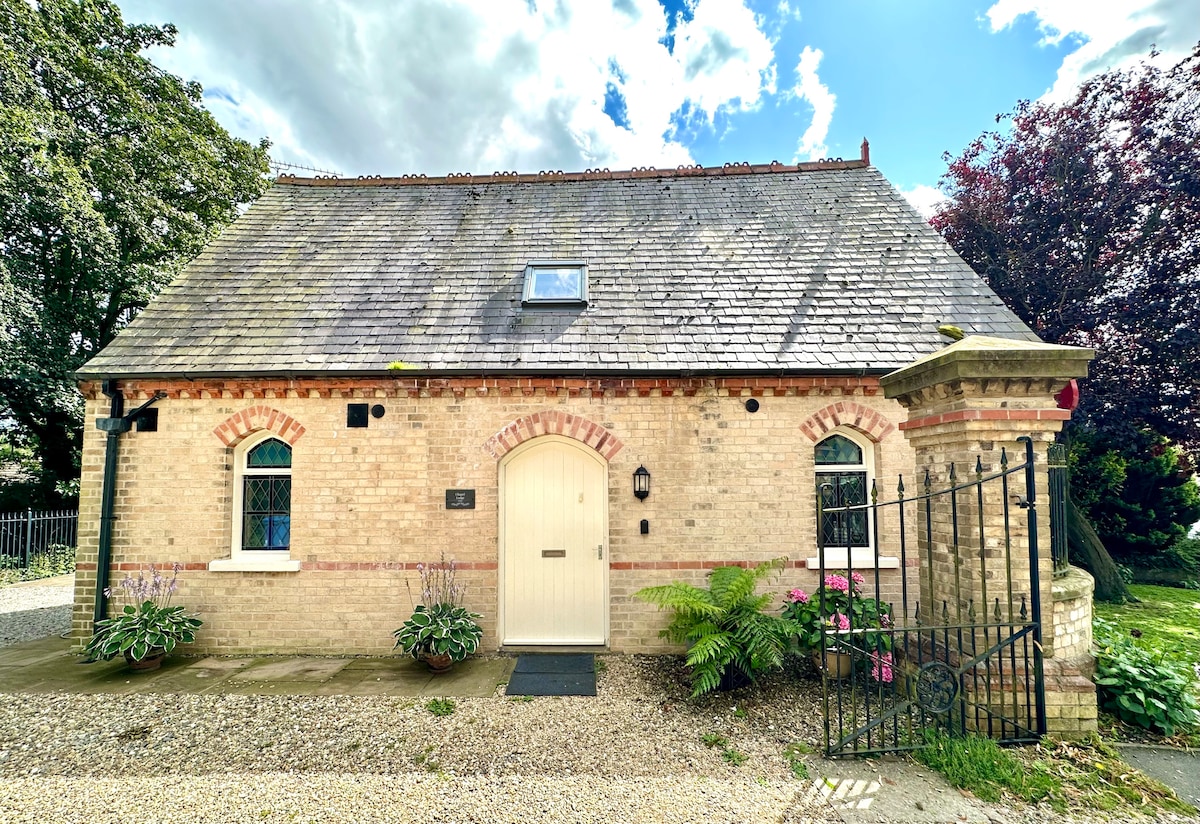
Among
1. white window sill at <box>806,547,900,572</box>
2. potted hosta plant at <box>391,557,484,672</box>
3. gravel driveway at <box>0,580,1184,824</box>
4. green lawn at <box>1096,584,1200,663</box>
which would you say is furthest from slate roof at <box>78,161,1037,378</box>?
green lawn at <box>1096,584,1200,663</box>

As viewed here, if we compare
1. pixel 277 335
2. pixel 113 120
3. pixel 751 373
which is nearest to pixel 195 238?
pixel 113 120

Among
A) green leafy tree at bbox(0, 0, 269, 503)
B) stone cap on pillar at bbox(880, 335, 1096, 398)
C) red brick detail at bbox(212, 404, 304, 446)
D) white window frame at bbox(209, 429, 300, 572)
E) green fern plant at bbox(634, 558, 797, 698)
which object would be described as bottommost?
green fern plant at bbox(634, 558, 797, 698)

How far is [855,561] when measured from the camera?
6.49 m

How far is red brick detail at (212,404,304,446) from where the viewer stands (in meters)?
6.52

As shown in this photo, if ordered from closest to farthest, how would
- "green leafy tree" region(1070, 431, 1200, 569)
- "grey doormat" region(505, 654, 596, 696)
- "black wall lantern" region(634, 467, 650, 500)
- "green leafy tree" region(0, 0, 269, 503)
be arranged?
"grey doormat" region(505, 654, 596, 696)
"black wall lantern" region(634, 467, 650, 500)
"green leafy tree" region(0, 0, 269, 503)
"green leafy tree" region(1070, 431, 1200, 569)

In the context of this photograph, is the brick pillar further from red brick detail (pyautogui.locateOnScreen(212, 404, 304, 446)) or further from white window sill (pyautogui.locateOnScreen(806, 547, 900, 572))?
red brick detail (pyautogui.locateOnScreen(212, 404, 304, 446))

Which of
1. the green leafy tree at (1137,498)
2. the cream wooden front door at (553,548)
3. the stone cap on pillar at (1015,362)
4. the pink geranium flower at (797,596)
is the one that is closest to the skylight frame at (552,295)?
the cream wooden front door at (553,548)

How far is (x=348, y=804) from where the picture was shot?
346cm

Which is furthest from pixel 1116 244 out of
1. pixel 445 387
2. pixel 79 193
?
pixel 79 193

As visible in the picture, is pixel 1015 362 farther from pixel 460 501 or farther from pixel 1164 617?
pixel 1164 617

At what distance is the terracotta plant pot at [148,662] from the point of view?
583 cm

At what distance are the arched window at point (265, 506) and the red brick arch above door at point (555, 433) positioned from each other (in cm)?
281

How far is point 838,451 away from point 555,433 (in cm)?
372

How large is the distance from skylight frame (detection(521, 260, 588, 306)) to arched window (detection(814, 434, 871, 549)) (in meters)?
3.93
